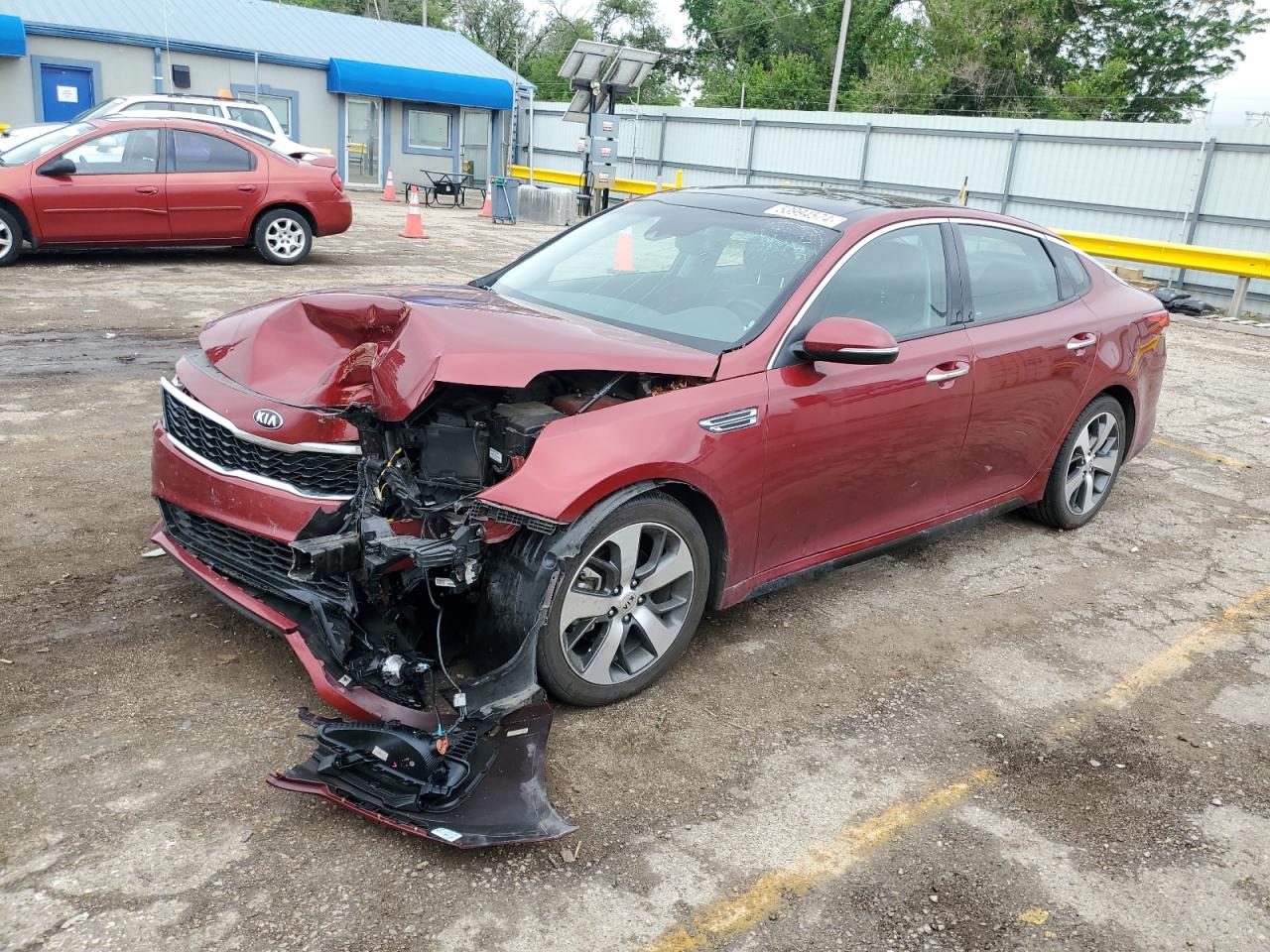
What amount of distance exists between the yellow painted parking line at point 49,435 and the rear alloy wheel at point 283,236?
6749 millimetres

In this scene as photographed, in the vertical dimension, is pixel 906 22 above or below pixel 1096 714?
above

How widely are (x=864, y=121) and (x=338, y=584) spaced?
68.5 feet

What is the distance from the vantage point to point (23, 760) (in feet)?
9.82

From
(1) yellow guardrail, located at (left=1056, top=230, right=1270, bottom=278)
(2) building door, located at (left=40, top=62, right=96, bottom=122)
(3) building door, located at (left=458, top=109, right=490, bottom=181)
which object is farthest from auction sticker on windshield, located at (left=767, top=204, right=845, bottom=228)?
(3) building door, located at (left=458, top=109, right=490, bottom=181)

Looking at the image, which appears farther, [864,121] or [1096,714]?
[864,121]

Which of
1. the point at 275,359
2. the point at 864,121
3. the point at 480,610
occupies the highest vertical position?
the point at 864,121

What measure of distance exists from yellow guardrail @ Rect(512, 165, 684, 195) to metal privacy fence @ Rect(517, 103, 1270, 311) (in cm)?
161

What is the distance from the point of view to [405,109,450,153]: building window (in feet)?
88.9

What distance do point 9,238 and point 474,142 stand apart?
62.8 ft

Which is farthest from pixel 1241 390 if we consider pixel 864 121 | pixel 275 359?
pixel 864 121

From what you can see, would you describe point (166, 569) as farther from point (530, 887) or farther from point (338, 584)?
point (530, 887)

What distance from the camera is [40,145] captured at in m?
10.7

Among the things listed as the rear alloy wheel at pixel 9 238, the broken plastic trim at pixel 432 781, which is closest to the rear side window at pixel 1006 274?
the broken plastic trim at pixel 432 781

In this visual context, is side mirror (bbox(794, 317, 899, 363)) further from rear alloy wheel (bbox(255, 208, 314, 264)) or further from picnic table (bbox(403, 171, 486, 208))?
picnic table (bbox(403, 171, 486, 208))
